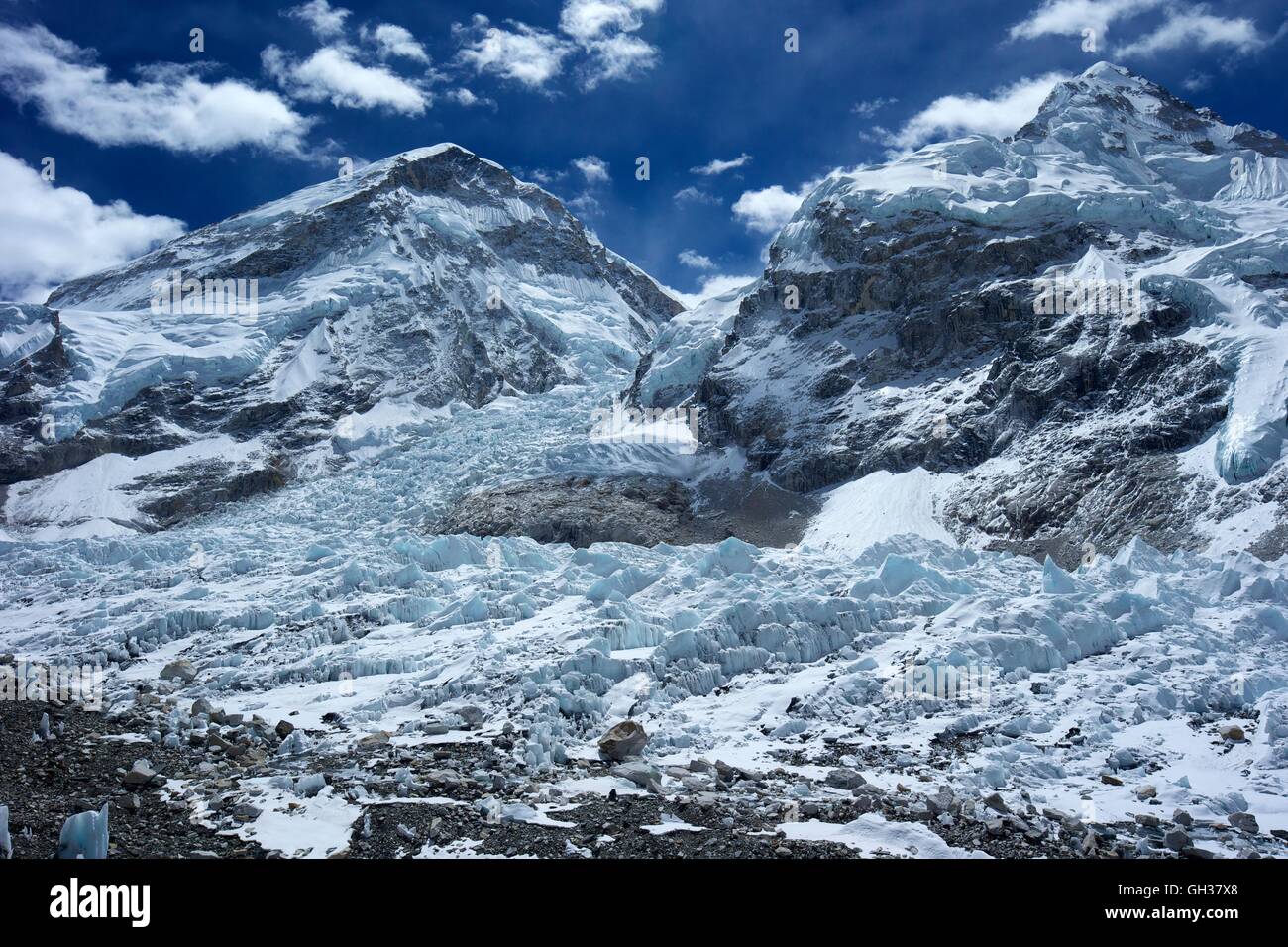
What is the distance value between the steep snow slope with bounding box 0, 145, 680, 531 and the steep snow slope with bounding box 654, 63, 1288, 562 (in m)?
32.4

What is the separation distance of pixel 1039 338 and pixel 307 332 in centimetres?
8303

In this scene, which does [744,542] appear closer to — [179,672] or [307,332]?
[179,672]

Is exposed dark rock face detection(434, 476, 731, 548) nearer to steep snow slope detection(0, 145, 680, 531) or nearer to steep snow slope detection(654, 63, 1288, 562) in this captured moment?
steep snow slope detection(654, 63, 1288, 562)

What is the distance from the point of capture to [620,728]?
56.7 ft

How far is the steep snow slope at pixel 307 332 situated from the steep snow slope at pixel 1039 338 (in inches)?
1274

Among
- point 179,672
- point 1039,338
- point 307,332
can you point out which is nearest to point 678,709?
point 179,672

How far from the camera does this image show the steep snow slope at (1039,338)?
53.9m

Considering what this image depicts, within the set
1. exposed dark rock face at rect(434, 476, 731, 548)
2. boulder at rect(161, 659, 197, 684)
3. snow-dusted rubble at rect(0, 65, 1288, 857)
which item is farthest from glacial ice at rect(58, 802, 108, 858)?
exposed dark rock face at rect(434, 476, 731, 548)

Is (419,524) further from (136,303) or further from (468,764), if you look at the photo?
(136,303)

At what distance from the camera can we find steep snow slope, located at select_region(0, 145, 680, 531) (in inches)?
3482

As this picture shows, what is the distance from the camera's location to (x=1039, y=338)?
227 feet
